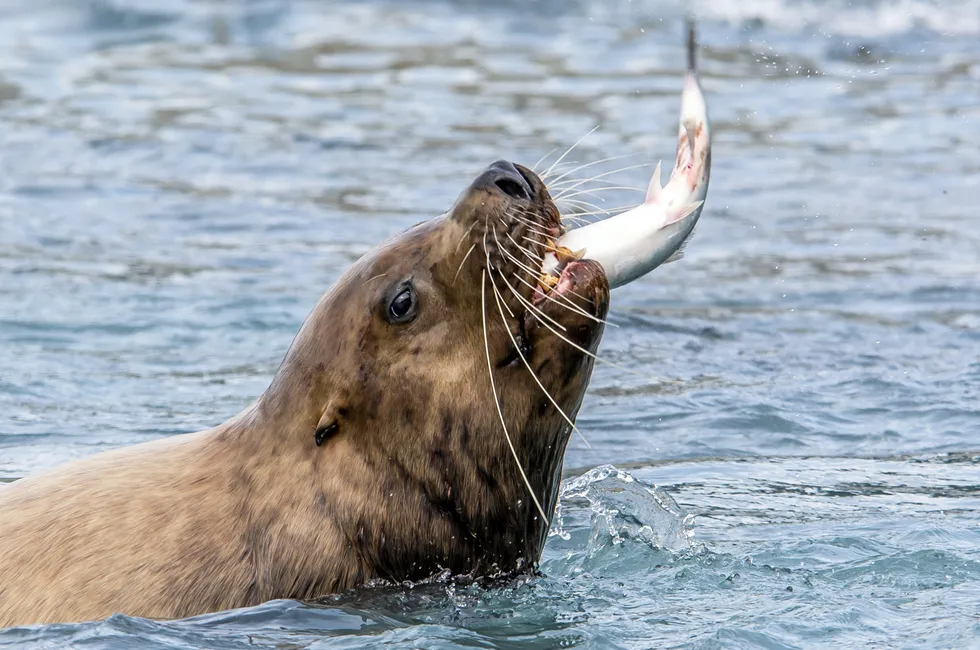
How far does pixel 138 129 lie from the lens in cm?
1507

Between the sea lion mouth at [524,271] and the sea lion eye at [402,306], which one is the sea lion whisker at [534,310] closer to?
the sea lion mouth at [524,271]

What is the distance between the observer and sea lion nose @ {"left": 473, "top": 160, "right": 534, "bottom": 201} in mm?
4512

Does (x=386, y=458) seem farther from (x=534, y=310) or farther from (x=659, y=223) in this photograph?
(x=659, y=223)

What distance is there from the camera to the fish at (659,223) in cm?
446

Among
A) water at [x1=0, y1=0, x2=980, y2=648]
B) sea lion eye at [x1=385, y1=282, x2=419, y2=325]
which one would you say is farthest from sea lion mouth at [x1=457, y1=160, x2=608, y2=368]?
water at [x1=0, y1=0, x2=980, y2=648]

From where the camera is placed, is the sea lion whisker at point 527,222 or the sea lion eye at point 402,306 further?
the sea lion eye at point 402,306

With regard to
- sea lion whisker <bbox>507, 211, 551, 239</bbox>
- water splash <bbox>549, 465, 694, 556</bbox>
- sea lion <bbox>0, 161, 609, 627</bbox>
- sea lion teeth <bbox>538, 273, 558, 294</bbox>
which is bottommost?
water splash <bbox>549, 465, 694, 556</bbox>

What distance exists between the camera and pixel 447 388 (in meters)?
4.56

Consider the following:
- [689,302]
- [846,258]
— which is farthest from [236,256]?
[846,258]

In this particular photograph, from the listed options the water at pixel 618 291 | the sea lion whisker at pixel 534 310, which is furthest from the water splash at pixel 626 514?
the sea lion whisker at pixel 534 310

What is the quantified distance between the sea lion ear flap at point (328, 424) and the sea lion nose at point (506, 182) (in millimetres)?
718

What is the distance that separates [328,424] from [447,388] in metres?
0.34

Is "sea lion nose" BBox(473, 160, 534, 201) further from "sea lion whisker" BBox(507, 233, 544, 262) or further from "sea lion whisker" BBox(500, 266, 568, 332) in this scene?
"sea lion whisker" BBox(500, 266, 568, 332)

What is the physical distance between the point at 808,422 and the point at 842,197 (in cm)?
550
